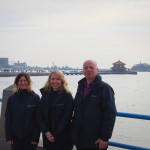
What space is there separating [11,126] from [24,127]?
226 mm

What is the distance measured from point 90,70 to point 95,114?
0.59 metres

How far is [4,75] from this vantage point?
497 feet

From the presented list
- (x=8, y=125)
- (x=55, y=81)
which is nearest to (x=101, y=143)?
(x=55, y=81)

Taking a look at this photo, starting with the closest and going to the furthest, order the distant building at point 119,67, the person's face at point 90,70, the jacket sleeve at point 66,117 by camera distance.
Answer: the person's face at point 90,70, the jacket sleeve at point 66,117, the distant building at point 119,67

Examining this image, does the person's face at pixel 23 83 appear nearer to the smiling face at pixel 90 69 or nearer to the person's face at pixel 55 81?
the person's face at pixel 55 81

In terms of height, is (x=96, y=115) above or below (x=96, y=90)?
below

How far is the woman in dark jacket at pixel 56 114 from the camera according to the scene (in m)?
4.54

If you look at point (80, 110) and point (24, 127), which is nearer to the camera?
point (80, 110)

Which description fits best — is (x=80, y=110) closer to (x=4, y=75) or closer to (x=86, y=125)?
(x=86, y=125)

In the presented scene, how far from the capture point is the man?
4055 millimetres

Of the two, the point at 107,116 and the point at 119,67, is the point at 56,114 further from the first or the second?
the point at 119,67

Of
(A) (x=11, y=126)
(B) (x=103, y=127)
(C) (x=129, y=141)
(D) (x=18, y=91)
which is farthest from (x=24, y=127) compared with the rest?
(C) (x=129, y=141)

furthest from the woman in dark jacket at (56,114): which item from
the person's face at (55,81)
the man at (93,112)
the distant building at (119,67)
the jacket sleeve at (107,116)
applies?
the distant building at (119,67)

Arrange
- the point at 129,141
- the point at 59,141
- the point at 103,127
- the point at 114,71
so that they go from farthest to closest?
1. the point at 114,71
2. the point at 129,141
3. the point at 59,141
4. the point at 103,127
